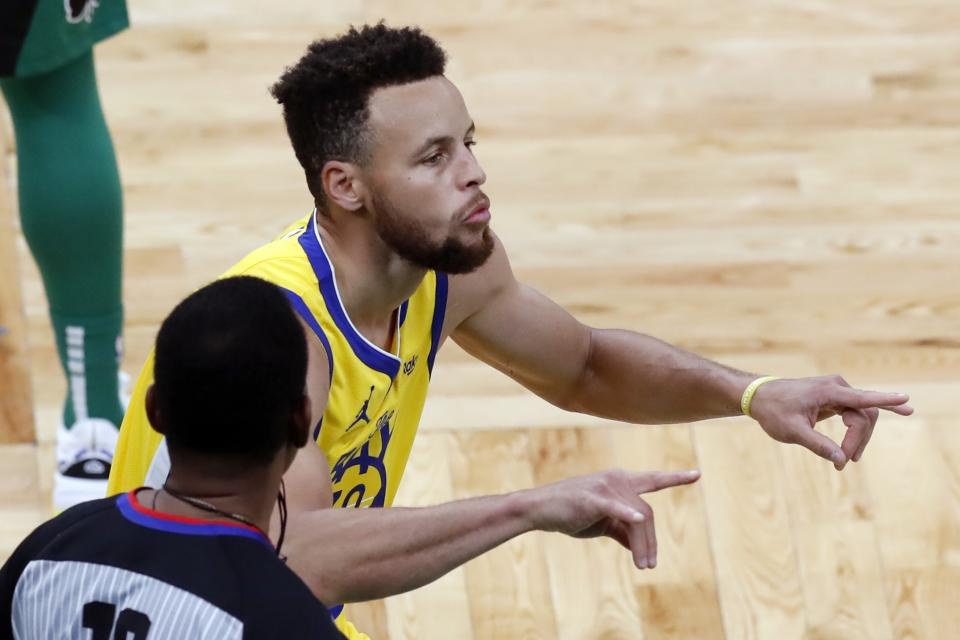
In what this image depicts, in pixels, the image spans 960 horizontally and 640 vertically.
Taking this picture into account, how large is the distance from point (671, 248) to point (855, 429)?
57.3 inches

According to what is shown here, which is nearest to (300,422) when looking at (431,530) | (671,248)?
(431,530)

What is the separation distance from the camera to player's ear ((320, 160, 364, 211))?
68.6 inches

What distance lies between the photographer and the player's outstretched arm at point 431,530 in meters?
1.41

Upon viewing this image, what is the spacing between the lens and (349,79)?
5.68ft

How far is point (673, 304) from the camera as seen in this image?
3016 millimetres

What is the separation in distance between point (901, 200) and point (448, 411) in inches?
44.0

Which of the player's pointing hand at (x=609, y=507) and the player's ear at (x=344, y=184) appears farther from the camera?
the player's ear at (x=344, y=184)

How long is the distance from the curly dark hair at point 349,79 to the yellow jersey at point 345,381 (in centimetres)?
10

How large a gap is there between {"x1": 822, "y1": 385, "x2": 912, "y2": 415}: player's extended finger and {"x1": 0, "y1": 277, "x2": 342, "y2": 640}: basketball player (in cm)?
69

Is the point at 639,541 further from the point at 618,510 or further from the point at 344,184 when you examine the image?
the point at 344,184

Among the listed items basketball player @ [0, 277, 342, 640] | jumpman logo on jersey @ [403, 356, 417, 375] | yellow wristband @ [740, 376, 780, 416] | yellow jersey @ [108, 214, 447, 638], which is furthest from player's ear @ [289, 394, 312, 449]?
yellow wristband @ [740, 376, 780, 416]

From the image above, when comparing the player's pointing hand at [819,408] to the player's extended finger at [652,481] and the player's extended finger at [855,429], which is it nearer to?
the player's extended finger at [855,429]

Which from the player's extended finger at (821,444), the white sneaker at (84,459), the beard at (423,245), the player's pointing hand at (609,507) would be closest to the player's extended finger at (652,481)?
the player's pointing hand at (609,507)

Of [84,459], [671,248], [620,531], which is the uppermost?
[620,531]
